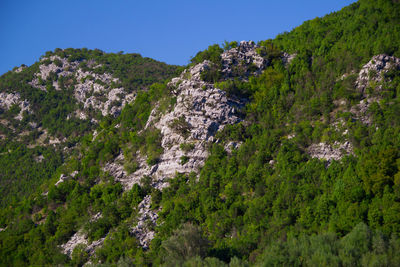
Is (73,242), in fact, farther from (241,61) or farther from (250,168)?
(241,61)

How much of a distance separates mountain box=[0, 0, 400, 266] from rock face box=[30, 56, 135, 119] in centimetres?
3490

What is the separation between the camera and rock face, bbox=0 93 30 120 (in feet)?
445

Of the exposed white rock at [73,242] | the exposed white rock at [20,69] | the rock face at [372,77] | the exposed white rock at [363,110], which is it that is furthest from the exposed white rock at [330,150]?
the exposed white rock at [20,69]

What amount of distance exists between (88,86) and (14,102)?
89.5 ft

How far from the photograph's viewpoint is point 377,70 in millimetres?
60250

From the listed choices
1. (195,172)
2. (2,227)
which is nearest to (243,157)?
(195,172)

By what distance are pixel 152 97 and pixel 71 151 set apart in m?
41.5

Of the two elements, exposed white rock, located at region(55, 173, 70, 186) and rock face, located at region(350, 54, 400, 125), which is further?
exposed white rock, located at region(55, 173, 70, 186)

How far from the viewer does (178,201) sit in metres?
59.8

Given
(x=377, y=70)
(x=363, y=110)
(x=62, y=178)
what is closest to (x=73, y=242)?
(x=62, y=178)

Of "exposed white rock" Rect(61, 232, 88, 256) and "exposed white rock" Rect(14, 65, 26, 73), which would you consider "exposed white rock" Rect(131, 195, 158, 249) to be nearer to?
"exposed white rock" Rect(61, 232, 88, 256)

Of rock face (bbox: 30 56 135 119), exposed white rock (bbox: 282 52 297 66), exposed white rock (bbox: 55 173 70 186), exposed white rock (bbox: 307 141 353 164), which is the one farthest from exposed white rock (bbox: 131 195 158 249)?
rock face (bbox: 30 56 135 119)

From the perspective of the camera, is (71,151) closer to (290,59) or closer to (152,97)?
(152,97)

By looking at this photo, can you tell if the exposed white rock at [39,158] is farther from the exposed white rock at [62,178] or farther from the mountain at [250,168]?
the exposed white rock at [62,178]
